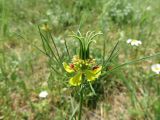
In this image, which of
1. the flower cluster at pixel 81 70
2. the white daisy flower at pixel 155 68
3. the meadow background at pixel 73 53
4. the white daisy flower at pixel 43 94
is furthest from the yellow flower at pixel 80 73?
the white daisy flower at pixel 155 68

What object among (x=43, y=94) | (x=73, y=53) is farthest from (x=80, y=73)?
(x=73, y=53)

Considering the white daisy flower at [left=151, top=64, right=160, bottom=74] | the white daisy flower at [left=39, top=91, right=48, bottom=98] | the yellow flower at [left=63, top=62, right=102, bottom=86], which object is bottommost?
the white daisy flower at [left=39, top=91, right=48, bottom=98]

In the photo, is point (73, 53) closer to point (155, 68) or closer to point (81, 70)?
point (155, 68)

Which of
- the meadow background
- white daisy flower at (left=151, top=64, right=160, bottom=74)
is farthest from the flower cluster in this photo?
white daisy flower at (left=151, top=64, right=160, bottom=74)

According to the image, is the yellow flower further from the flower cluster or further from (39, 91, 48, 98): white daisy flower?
(39, 91, 48, 98): white daisy flower

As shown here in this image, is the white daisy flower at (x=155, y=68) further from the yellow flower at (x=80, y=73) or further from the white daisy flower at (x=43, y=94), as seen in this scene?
the yellow flower at (x=80, y=73)

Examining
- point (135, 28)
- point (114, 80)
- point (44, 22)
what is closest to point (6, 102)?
point (114, 80)
